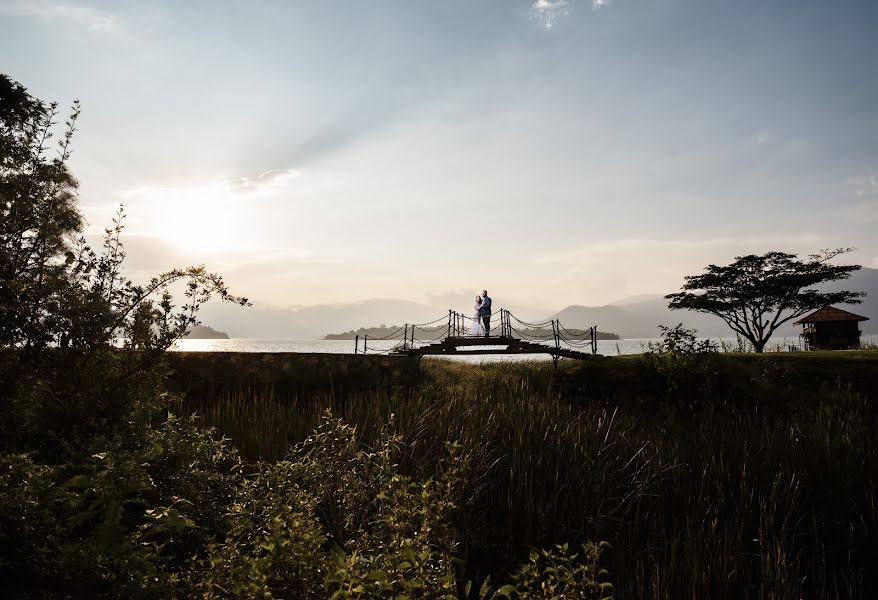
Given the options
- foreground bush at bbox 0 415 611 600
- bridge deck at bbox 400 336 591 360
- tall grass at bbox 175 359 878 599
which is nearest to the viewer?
foreground bush at bbox 0 415 611 600

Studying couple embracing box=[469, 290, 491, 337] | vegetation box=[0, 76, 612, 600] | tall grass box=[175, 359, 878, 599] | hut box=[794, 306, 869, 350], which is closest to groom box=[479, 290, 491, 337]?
couple embracing box=[469, 290, 491, 337]

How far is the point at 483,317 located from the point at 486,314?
167 mm

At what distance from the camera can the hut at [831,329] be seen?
30.3m

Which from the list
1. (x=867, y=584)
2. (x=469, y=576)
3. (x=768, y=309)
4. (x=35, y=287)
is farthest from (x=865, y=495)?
(x=768, y=309)

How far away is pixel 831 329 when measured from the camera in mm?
31078

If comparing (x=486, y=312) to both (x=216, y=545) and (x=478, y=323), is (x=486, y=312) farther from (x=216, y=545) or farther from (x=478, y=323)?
(x=216, y=545)

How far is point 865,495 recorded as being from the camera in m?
5.20

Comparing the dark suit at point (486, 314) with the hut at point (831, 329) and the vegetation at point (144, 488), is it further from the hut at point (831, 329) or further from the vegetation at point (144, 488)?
the hut at point (831, 329)

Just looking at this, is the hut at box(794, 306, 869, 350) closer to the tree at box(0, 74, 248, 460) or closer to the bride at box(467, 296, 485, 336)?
the bride at box(467, 296, 485, 336)

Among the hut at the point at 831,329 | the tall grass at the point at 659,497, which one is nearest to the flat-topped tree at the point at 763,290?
the hut at the point at 831,329

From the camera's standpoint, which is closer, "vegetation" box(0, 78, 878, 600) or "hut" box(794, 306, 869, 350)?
"vegetation" box(0, 78, 878, 600)

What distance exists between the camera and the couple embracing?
20953 millimetres

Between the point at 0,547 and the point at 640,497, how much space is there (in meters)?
4.58

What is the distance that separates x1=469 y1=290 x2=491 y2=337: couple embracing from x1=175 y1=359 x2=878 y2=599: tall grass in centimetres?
1393
